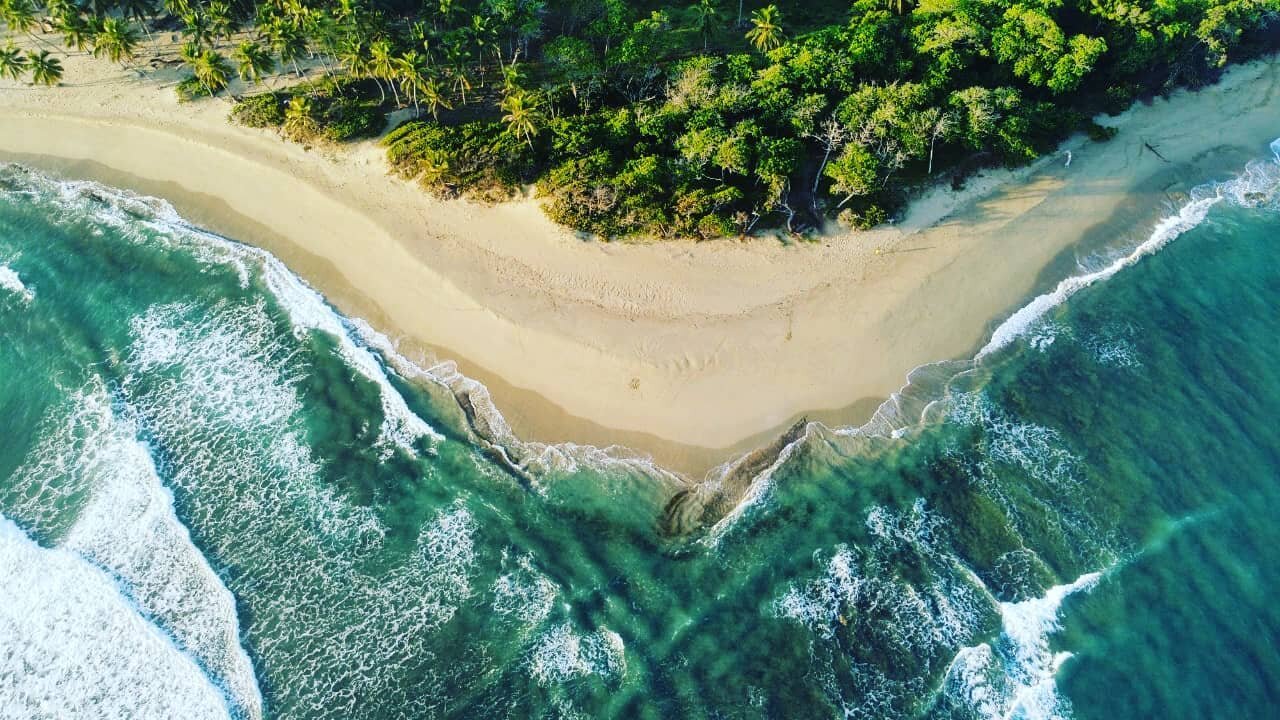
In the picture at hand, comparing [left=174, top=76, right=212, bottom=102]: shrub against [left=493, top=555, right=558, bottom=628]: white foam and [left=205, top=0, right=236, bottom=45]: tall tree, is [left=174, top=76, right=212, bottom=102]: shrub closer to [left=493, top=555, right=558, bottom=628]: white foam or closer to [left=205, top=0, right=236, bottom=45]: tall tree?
[left=205, top=0, right=236, bottom=45]: tall tree

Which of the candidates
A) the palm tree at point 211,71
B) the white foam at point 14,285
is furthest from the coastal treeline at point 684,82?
the white foam at point 14,285

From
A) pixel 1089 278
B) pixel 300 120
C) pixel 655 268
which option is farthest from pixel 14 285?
pixel 1089 278

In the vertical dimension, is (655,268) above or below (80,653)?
above

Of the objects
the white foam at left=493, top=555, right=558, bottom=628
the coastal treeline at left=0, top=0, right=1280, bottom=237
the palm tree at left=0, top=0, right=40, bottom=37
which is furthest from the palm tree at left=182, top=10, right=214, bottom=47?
the white foam at left=493, top=555, right=558, bottom=628

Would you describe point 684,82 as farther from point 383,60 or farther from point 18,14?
point 18,14

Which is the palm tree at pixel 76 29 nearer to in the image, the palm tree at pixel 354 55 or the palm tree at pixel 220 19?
the palm tree at pixel 220 19

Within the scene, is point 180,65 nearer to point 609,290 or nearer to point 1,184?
point 1,184

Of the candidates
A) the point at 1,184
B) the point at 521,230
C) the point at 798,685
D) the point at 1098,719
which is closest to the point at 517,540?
the point at 798,685
